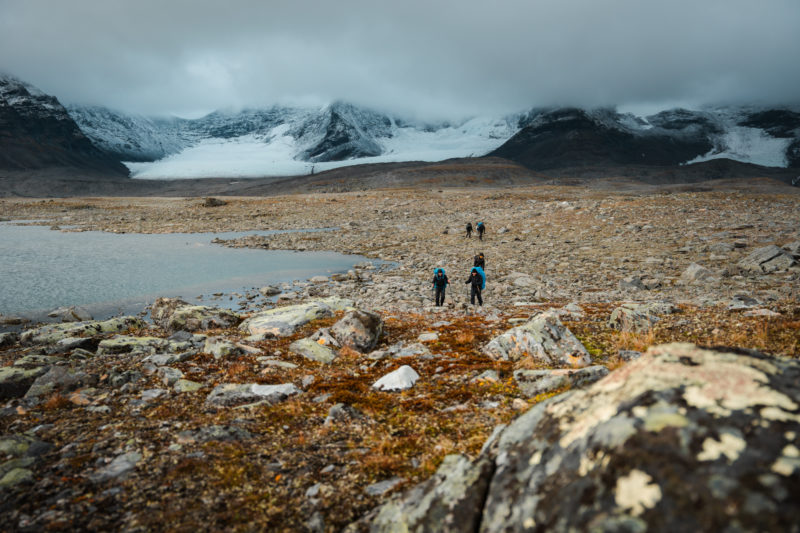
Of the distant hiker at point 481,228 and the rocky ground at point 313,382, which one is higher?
the distant hiker at point 481,228

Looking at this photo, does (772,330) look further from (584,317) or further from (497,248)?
(497,248)

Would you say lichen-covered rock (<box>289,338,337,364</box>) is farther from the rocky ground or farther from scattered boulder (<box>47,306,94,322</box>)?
scattered boulder (<box>47,306,94,322</box>)

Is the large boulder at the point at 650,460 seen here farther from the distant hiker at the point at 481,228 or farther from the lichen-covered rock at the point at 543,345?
the distant hiker at the point at 481,228

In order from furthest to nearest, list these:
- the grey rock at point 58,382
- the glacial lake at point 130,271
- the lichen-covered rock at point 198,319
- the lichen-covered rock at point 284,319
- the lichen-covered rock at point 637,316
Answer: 1. the glacial lake at point 130,271
2. the lichen-covered rock at point 198,319
3. the lichen-covered rock at point 284,319
4. the lichen-covered rock at point 637,316
5. the grey rock at point 58,382

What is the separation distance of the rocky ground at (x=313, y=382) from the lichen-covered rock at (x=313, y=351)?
2.3 inches

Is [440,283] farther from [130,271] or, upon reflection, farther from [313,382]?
[130,271]

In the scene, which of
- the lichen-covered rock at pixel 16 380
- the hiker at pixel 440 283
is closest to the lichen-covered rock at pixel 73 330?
the lichen-covered rock at pixel 16 380

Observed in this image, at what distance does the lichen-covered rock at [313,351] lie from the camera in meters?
11.0

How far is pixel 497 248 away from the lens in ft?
110

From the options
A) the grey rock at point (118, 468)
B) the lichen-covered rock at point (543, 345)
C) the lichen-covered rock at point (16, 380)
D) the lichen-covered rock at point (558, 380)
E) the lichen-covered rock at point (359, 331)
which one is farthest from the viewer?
the lichen-covered rock at point (359, 331)

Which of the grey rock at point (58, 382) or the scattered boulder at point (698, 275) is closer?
the grey rock at point (58, 382)

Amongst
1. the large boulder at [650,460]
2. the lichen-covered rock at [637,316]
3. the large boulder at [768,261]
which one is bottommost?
the lichen-covered rock at [637,316]

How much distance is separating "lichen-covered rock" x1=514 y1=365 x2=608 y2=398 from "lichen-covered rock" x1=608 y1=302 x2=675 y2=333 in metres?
4.49

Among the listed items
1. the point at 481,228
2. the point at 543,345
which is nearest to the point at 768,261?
the point at 543,345
